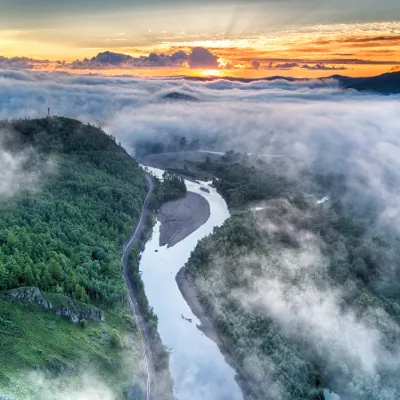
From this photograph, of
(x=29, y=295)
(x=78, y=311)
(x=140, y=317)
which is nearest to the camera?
(x=29, y=295)

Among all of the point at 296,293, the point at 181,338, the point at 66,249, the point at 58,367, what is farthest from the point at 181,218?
the point at 58,367

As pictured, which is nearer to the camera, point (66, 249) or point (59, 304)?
point (59, 304)

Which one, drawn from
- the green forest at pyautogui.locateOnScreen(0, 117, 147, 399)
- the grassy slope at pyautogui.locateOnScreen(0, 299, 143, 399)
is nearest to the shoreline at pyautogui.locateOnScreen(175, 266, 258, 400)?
the green forest at pyautogui.locateOnScreen(0, 117, 147, 399)

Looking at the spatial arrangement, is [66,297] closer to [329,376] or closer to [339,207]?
[329,376]

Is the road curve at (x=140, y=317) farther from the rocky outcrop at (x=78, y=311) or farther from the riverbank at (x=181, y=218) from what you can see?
the rocky outcrop at (x=78, y=311)

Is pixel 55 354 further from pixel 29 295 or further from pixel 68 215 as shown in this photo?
pixel 68 215

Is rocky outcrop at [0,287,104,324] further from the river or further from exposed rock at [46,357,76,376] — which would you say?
the river

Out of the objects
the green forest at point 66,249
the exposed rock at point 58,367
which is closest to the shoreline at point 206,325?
the green forest at point 66,249
